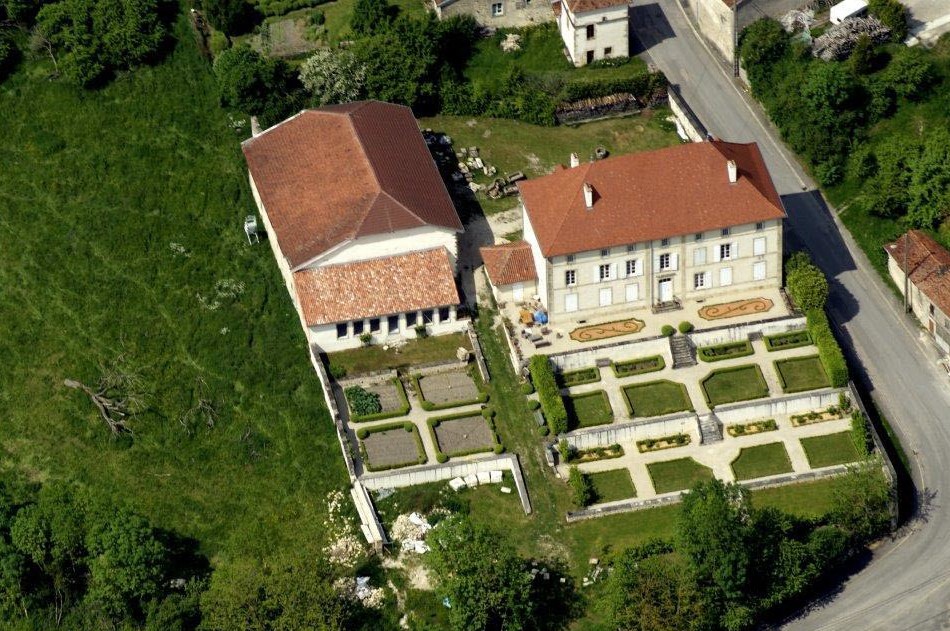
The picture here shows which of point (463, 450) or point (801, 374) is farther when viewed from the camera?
point (801, 374)

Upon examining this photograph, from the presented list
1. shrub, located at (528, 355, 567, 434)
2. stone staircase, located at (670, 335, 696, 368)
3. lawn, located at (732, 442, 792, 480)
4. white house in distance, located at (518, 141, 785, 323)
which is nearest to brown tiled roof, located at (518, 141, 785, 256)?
white house in distance, located at (518, 141, 785, 323)

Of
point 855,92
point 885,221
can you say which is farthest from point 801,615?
point 855,92

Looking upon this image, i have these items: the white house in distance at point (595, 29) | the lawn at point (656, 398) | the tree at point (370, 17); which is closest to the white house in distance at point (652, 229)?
the lawn at point (656, 398)

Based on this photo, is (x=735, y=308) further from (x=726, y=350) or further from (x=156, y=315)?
(x=156, y=315)

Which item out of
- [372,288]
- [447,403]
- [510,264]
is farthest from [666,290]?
[372,288]

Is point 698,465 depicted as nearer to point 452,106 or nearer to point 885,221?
point 885,221

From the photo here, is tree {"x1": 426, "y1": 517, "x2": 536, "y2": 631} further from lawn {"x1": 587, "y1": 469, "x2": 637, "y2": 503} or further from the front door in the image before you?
the front door

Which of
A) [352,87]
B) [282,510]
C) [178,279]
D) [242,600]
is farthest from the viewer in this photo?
[352,87]
